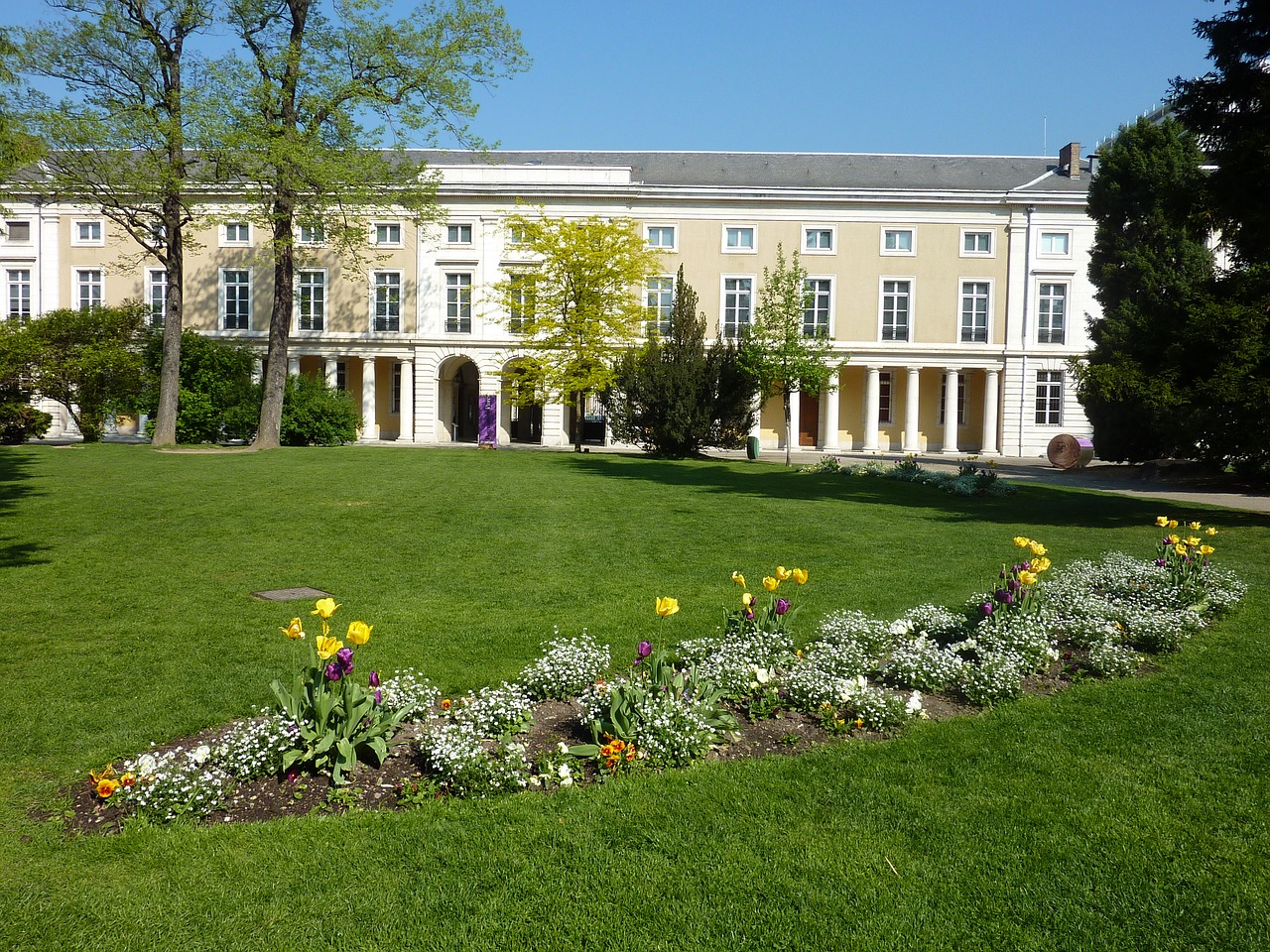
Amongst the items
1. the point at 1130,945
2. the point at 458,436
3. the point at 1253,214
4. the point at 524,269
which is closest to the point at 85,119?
the point at 524,269

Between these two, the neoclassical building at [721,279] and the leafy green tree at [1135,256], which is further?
the neoclassical building at [721,279]

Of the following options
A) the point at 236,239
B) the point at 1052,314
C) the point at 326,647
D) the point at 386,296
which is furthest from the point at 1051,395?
the point at 326,647

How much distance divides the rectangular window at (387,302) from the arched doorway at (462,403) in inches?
146

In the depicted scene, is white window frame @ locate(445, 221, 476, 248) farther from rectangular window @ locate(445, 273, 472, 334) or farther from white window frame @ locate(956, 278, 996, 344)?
white window frame @ locate(956, 278, 996, 344)

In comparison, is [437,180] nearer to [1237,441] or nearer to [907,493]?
[907,493]

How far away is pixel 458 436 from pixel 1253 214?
37.4 metres

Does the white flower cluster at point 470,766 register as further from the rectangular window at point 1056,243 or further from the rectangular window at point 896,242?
the rectangular window at point 1056,243

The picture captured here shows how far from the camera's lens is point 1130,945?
3.07m

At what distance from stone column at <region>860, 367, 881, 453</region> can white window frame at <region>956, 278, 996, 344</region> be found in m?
4.23

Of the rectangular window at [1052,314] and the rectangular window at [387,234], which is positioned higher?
the rectangular window at [387,234]

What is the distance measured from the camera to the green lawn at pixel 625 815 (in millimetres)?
3189

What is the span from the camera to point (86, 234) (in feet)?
141

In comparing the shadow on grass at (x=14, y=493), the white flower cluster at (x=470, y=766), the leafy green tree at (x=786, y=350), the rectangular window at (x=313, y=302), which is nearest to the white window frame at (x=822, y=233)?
the leafy green tree at (x=786, y=350)

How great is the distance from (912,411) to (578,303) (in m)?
17.9
